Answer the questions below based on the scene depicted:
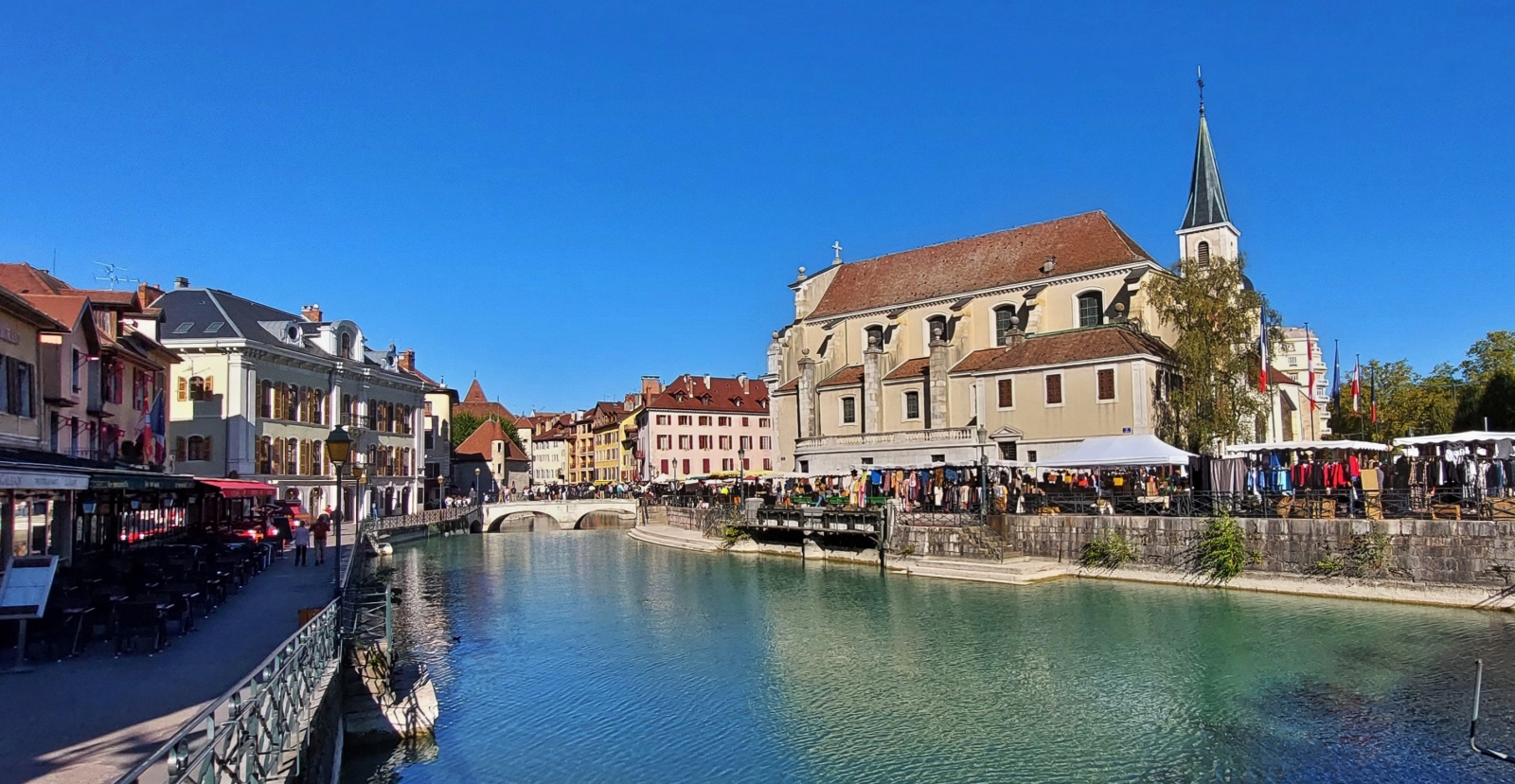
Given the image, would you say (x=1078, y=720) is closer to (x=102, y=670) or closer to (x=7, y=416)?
(x=102, y=670)

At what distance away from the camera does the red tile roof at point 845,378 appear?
5397cm

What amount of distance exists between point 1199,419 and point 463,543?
129ft

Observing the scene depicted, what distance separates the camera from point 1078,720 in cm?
1608

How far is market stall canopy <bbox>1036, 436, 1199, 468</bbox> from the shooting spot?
30.8m

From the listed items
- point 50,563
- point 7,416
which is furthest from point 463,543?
point 50,563

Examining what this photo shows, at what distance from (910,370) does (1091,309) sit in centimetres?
953

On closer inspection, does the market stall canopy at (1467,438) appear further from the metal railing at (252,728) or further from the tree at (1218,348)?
the metal railing at (252,728)

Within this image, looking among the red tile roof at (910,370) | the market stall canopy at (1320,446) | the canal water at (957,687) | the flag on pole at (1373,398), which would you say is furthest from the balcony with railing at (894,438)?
the flag on pole at (1373,398)

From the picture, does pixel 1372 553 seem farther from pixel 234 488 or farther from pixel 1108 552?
pixel 234 488

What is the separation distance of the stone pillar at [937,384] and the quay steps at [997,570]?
13.1m

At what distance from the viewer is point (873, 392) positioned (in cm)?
5162

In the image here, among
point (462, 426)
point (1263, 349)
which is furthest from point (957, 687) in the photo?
point (462, 426)

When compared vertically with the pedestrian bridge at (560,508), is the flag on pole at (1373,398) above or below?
above

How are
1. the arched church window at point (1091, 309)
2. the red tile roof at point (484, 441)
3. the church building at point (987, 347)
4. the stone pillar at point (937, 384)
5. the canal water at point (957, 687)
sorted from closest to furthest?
the canal water at point (957, 687) → the church building at point (987, 347) → the stone pillar at point (937, 384) → the arched church window at point (1091, 309) → the red tile roof at point (484, 441)
